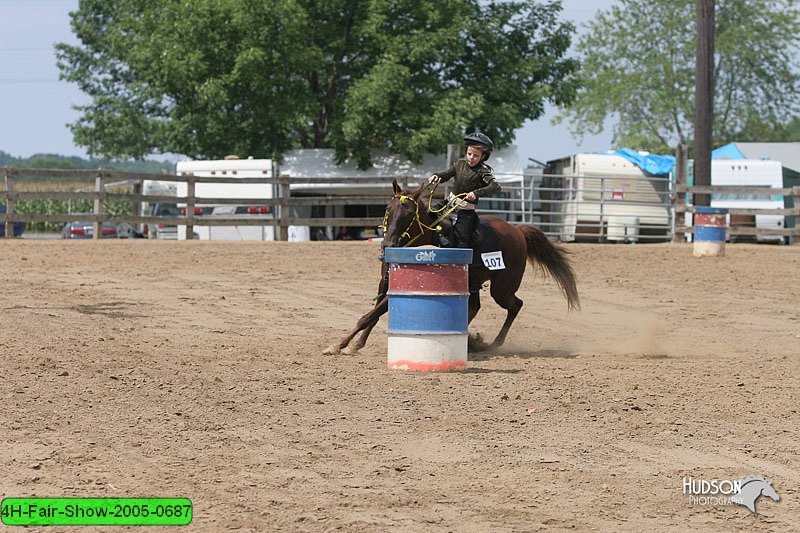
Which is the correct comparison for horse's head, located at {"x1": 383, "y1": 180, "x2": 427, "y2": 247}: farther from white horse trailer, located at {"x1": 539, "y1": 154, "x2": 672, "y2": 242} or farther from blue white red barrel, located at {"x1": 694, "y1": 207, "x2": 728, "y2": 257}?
white horse trailer, located at {"x1": 539, "y1": 154, "x2": 672, "y2": 242}

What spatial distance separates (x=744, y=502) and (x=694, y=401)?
8.52 feet

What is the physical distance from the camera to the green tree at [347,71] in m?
32.0

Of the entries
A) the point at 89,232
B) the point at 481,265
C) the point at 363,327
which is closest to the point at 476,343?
the point at 481,265

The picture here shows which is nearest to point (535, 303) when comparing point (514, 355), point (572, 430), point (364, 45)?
point (514, 355)

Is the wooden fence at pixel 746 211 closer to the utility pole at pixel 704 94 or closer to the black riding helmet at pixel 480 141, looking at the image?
the utility pole at pixel 704 94

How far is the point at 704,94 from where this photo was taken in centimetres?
2652

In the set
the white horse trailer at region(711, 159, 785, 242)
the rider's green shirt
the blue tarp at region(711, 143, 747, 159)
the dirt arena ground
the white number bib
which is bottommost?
the dirt arena ground

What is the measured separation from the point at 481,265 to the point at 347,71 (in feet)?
79.3

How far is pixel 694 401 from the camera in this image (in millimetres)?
8062

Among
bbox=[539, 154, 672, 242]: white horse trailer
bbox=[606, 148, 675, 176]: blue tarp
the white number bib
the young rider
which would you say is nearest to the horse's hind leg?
the white number bib

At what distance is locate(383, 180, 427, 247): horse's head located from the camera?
32.5 feet

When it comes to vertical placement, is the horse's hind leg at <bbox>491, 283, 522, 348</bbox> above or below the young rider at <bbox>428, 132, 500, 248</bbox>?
below

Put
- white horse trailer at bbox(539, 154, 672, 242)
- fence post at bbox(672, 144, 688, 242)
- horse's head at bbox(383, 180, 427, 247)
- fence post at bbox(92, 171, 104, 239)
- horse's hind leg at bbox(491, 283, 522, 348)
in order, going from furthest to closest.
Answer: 1. white horse trailer at bbox(539, 154, 672, 242)
2. fence post at bbox(672, 144, 688, 242)
3. fence post at bbox(92, 171, 104, 239)
4. horse's hind leg at bbox(491, 283, 522, 348)
5. horse's head at bbox(383, 180, 427, 247)

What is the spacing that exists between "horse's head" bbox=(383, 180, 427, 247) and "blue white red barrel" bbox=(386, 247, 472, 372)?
0.76 meters
